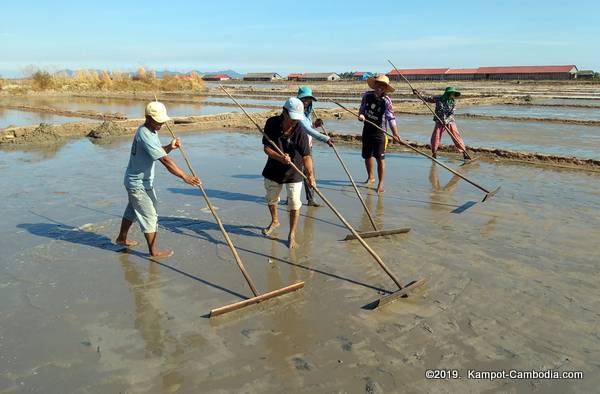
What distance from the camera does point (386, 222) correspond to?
474 cm

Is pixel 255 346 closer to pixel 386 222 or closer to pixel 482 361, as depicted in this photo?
pixel 482 361

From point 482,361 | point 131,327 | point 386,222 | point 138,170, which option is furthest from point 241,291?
point 386,222

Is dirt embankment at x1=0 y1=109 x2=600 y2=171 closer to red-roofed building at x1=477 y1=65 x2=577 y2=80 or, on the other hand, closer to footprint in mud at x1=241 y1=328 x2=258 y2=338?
footprint in mud at x1=241 y1=328 x2=258 y2=338

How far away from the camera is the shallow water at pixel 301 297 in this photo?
2.36m

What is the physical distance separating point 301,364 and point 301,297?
2.45 feet

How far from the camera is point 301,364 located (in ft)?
7.89

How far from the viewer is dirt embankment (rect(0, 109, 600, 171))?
748 centimetres

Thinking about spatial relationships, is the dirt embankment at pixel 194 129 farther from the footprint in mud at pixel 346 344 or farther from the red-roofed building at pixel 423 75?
the red-roofed building at pixel 423 75

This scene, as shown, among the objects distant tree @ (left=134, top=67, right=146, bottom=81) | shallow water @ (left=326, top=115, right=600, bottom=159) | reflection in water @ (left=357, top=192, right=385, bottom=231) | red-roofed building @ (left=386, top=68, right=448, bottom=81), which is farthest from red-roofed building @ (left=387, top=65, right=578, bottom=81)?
reflection in water @ (left=357, top=192, right=385, bottom=231)

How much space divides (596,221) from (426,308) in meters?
2.73

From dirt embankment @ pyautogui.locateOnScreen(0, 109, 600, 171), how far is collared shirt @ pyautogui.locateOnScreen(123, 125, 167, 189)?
242 inches

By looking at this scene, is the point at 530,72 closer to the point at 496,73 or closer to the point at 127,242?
the point at 496,73

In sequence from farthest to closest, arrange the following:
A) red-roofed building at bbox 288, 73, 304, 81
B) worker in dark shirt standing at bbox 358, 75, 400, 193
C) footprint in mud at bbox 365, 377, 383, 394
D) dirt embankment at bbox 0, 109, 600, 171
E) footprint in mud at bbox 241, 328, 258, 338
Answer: red-roofed building at bbox 288, 73, 304, 81 → dirt embankment at bbox 0, 109, 600, 171 → worker in dark shirt standing at bbox 358, 75, 400, 193 → footprint in mud at bbox 241, 328, 258, 338 → footprint in mud at bbox 365, 377, 383, 394

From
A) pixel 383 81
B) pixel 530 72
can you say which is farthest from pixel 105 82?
pixel 530 72
